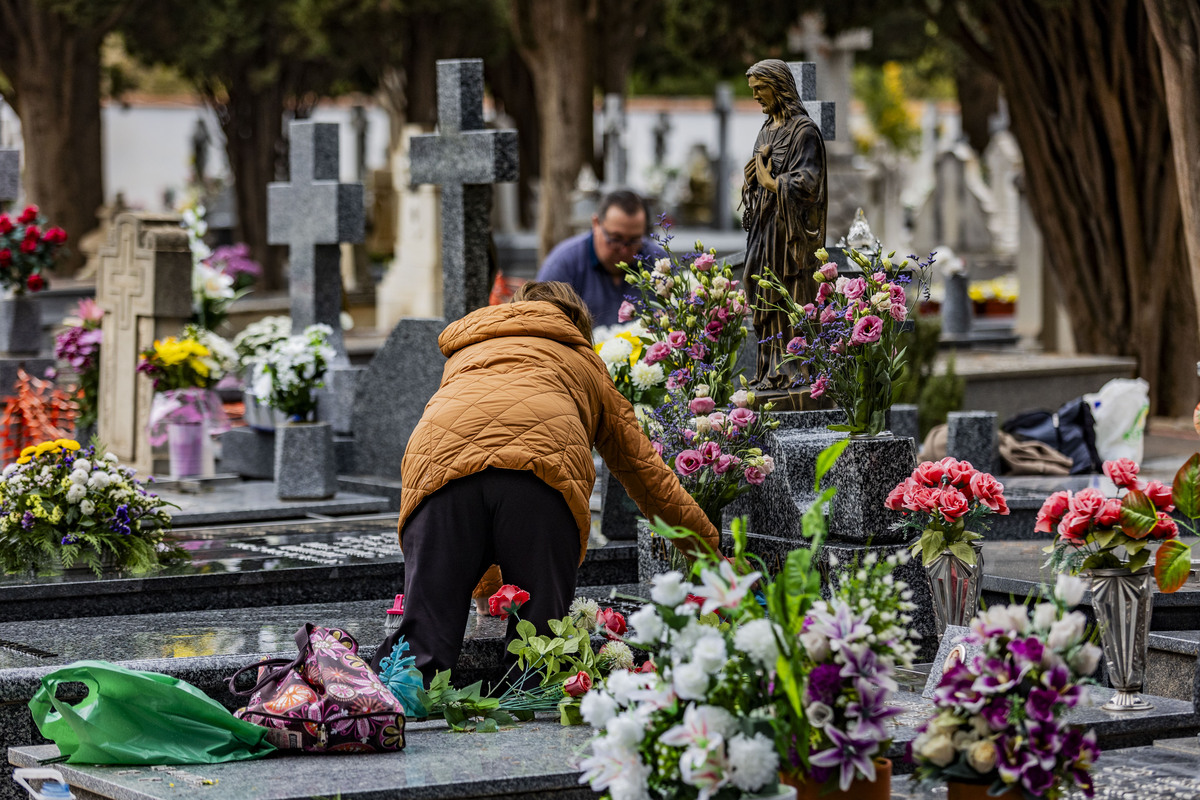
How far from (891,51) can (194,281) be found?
24229mm

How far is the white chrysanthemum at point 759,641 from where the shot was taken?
3.45 meters

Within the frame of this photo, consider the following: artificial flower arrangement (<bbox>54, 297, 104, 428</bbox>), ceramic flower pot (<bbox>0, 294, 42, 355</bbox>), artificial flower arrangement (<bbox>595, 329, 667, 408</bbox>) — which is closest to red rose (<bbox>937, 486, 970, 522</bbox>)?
artificial flower arrangement (<bbox>595, 329, 667, 408</bbox>)

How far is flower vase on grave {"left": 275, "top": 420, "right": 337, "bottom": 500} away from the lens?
897cm

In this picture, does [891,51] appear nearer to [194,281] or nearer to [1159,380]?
[1159,380]

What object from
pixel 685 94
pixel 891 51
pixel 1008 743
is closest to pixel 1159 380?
pixel 1008 743

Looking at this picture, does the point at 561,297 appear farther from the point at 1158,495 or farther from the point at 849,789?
the point at 849,789

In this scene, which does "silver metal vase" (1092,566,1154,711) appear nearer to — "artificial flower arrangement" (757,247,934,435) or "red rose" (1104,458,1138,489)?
"red rose" (1104,458,1138,489)

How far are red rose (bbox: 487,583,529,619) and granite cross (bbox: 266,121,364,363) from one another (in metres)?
5.41

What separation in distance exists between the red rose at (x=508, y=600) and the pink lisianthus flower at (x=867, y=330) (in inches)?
59.8

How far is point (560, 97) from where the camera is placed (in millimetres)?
18500

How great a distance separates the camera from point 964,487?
18.6 feet

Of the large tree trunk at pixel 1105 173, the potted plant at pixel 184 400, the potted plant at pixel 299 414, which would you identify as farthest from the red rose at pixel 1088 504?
the large tree trunk at pixel 1105 173

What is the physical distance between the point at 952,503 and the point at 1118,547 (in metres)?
0.54

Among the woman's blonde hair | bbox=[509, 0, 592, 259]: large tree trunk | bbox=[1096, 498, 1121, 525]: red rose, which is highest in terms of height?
bbox=[509, 0, 592, 259]: large tree trunk
